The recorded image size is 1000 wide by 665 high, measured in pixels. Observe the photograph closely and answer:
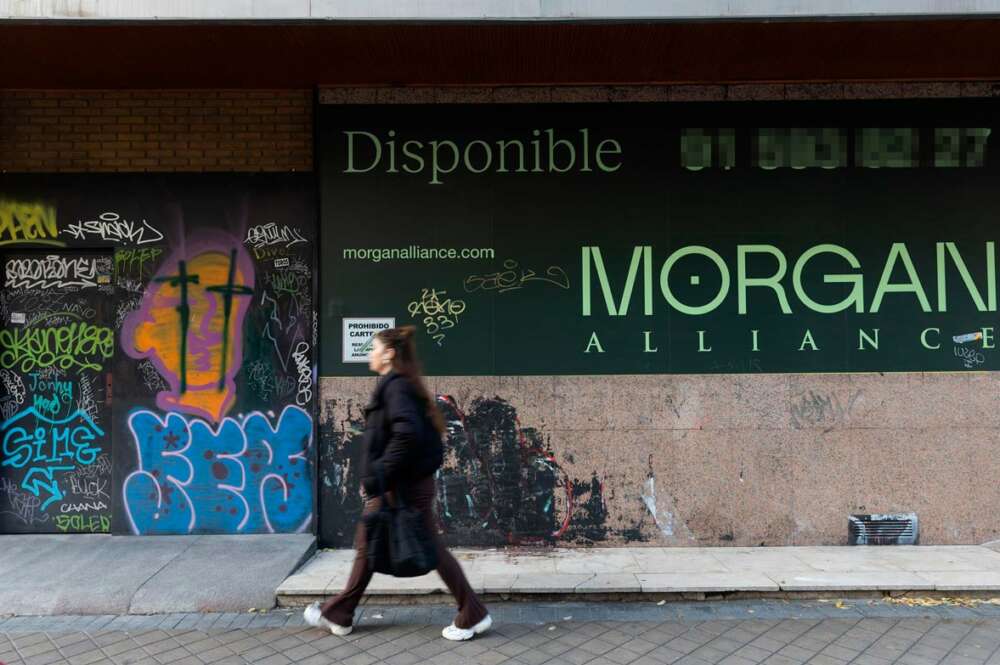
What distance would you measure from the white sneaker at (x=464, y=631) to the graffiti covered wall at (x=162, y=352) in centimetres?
247

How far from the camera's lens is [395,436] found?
4.04 meters

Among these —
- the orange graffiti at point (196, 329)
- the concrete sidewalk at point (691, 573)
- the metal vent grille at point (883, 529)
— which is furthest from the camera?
the orange graffiti at point (196, 329)

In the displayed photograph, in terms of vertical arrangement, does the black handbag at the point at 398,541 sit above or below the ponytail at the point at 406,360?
below

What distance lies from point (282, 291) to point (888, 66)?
19.0 ft

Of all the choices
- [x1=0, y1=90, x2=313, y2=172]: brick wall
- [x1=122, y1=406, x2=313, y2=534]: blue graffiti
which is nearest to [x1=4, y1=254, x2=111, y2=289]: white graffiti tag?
[x1=0, y1=90, x2=313, y2=172]: brick wall

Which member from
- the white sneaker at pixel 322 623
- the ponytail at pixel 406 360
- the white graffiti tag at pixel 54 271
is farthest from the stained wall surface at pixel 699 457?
the white graffiti tag at pixel 54 271

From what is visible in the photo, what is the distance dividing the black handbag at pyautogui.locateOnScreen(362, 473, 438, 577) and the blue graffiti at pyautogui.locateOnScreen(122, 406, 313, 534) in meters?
2.36

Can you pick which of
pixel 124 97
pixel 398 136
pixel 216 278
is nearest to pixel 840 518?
pixel 398 136

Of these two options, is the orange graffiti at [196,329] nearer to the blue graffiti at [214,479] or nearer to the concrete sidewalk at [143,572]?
the blue graffiti at [214,479]

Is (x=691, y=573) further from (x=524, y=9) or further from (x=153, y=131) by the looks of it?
(x=153, y=131)

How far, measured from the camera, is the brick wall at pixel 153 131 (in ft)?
21.0

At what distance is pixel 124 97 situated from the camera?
21.1ft

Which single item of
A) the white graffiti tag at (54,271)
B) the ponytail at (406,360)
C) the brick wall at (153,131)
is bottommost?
the ponytail at (406,360)

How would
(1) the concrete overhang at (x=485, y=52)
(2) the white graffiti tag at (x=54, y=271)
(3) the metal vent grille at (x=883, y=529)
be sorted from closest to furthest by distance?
1. (1) the concrete overhang at (x=485, y=52)
2. (3) the metal vent grille at (x=883, y=529)
3. (2) the white graffiti tag at (x=54, y=271)
